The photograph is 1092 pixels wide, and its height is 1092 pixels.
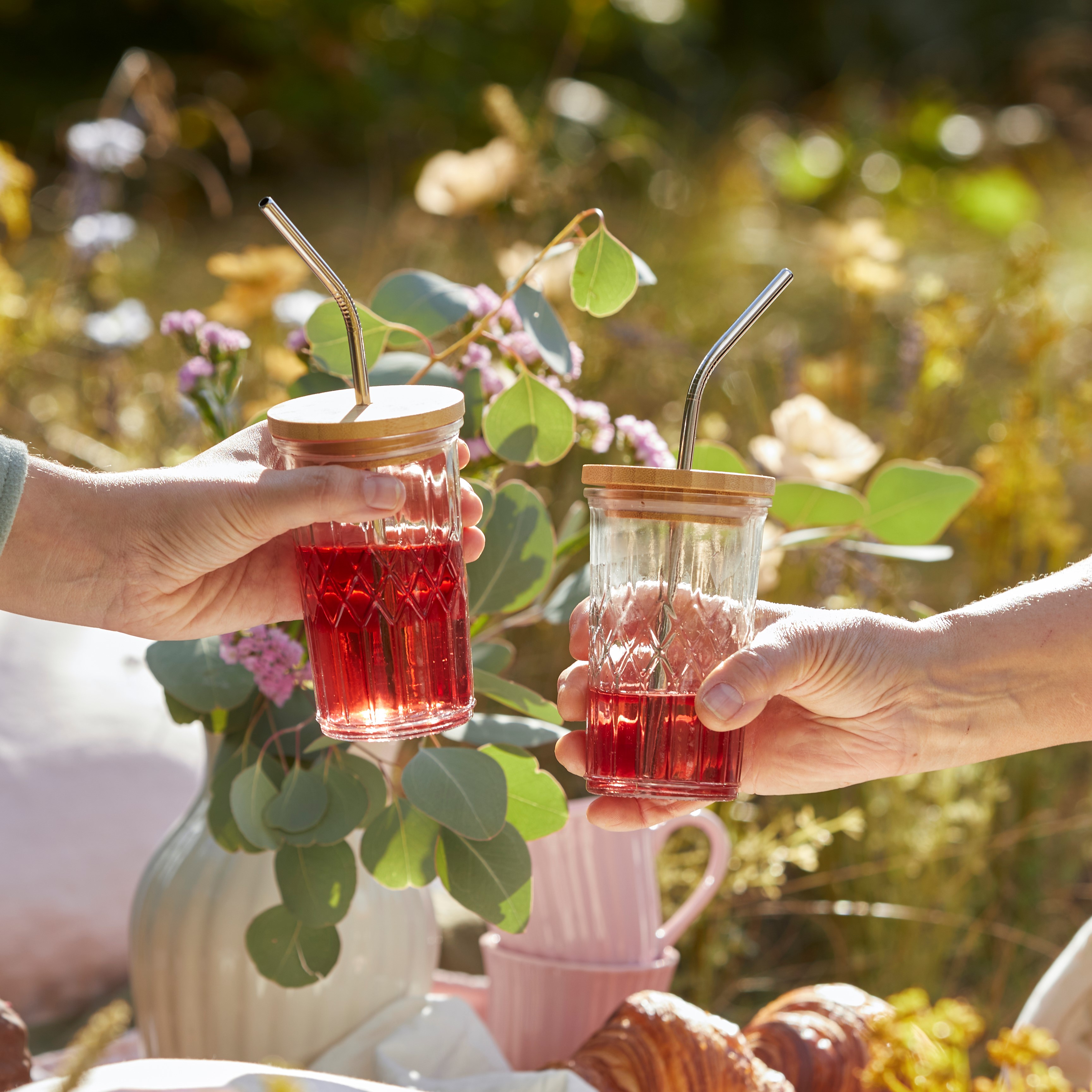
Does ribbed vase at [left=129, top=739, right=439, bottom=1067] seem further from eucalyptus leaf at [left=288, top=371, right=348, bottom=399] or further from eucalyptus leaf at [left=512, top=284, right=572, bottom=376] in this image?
eucalyptus leaf at [left=512, top=284, right=572, bottom=376]

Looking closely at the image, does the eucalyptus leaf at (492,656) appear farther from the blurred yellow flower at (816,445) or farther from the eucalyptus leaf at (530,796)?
the blurred yellow flower at (816,445)

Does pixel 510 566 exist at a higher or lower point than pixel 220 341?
lower

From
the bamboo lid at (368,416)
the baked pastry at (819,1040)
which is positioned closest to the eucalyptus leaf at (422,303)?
the bamboo lid at (368,416)

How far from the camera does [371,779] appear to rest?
1.18 metres

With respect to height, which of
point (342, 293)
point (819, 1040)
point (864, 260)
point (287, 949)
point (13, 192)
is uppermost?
point (13, 192)

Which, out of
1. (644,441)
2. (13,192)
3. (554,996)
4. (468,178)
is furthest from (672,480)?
(13,192)

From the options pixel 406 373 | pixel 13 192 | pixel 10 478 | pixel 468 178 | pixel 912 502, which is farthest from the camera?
pixel 13 192

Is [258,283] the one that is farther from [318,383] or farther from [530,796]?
[530,796]

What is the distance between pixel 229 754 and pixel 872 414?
2.26 m

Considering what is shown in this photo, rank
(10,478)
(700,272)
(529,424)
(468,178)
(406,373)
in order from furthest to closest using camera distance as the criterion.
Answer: (700,272) → (468,178) → (406,373) → (529,424) → (10,478)

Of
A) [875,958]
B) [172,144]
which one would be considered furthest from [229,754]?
[172,144]

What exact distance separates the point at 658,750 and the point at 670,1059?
411 mm

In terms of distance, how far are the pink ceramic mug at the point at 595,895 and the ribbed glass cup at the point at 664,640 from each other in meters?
0.37

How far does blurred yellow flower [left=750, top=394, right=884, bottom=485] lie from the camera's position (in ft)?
5.35
